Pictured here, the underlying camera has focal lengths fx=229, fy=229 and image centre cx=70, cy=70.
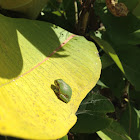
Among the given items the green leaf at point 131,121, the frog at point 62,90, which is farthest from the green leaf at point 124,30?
the frog at point 62,90

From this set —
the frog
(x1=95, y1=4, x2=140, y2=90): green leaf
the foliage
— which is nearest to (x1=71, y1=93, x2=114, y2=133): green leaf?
the foliage

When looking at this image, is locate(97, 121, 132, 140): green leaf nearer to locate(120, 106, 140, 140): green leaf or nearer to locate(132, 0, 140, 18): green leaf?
locate(120, 106, 140, 140): green leaf

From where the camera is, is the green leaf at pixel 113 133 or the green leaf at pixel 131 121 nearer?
the green leaf at pixel 113 133

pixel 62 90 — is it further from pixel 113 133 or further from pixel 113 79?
pixel 113 79

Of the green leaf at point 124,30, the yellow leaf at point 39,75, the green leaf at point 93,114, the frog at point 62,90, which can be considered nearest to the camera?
the yellow leaf at point 39,75

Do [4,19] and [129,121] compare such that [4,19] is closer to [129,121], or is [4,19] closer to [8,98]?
[8,98]

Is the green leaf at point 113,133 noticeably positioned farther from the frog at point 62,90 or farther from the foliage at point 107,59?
the frog at point 62,90

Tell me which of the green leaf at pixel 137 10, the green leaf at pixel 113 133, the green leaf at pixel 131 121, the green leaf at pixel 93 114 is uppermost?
the green leaf at pixel 137 10
